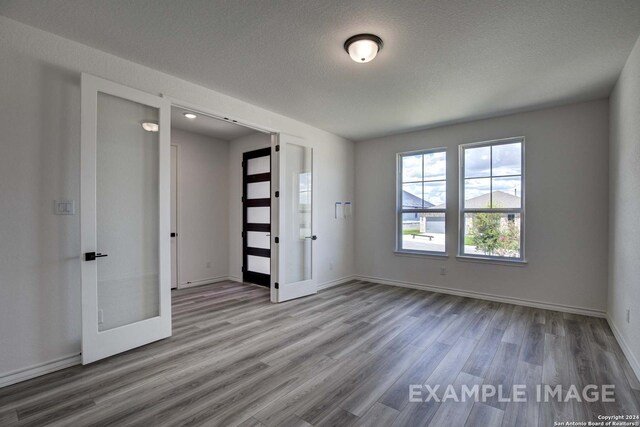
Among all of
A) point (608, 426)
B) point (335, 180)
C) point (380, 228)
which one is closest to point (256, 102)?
point (335, 180)

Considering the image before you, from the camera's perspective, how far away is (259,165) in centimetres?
559

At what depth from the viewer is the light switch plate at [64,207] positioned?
250cm

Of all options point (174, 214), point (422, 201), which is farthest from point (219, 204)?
point (422, 201)

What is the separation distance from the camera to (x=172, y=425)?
6.03ft

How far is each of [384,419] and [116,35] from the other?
3.50 meters

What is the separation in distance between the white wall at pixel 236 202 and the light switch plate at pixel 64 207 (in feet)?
11.0

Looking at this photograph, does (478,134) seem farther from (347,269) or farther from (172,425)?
(172,425)

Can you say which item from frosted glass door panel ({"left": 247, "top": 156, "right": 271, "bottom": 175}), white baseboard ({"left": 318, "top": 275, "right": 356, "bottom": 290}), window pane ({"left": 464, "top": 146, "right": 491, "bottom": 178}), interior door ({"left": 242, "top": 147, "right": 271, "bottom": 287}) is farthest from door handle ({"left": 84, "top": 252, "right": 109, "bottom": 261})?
window pane ({"left": 464, "top": 146, "right": 491, "bottom": 178})

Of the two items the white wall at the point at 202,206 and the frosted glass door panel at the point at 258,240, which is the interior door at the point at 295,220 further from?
the white wall at the point at 202,206

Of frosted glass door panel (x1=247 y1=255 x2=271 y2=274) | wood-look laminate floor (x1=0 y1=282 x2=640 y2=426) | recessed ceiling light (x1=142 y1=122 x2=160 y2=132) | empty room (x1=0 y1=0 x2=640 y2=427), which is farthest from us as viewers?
frosted glass door panel (x1=247 y1=255 x2=271 y2=274)

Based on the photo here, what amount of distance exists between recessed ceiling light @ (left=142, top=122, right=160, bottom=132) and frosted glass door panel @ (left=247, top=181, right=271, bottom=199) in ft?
8.24

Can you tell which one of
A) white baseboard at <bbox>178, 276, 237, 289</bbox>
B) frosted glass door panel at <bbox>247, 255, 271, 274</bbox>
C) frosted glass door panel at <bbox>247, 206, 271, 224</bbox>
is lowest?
white baseboard at <bbox>178, 276, 237, 289</bbox>

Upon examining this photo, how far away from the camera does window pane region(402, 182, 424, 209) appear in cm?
528

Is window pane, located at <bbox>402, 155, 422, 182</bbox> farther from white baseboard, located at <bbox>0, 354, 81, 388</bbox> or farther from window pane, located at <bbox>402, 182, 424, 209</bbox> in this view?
white baseboard, located at <bbox>0, 354, 81, 388</bbox>
